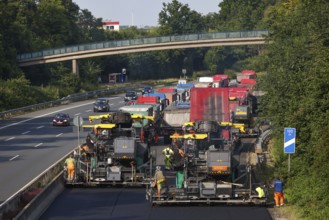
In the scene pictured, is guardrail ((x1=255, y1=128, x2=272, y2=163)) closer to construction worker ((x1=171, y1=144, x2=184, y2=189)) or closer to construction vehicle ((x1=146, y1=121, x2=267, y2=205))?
construction vehicle ((x1=146, y1=121, x2=267, y2=205))

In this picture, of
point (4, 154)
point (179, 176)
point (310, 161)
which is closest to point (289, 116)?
point (310, 161)

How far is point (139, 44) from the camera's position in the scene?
314ft

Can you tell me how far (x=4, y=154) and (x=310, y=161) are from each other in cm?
1955

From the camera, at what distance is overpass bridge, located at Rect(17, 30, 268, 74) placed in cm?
9512

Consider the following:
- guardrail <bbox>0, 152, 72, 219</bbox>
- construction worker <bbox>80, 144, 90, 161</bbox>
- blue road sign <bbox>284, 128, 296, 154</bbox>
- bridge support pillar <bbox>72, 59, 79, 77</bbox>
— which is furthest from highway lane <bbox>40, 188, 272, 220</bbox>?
bridge support pillar <bbox>72, 59, 79, 77</bbox>

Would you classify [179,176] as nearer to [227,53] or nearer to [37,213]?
[37,213]

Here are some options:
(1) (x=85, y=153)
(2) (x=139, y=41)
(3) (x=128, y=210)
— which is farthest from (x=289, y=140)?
(2) (x=139, y=41)

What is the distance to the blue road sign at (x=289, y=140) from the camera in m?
26.7

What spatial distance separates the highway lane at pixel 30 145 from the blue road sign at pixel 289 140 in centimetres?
1061

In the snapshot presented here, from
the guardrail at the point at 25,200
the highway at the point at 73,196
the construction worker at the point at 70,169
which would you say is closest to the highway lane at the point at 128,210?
the highway at the point at 73,196

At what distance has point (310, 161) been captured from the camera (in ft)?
93.8

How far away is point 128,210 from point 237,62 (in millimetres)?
124848

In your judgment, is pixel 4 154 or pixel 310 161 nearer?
pixel 310 161

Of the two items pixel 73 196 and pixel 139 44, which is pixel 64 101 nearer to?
pixel 139 44
